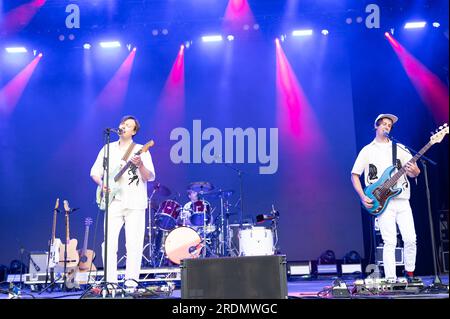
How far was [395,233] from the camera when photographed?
601cm

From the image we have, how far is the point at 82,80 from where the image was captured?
1098 cm

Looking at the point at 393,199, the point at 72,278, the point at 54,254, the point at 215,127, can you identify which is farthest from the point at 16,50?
the point at 393,199

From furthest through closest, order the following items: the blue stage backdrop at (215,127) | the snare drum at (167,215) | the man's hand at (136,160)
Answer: the blue stage backdrop at (215,127) → the snare drum at (167,215) → the man's hand at (136,160)

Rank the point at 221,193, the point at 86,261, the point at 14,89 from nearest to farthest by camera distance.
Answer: the point at 86,261, the point at 221,193, the point at 14,89

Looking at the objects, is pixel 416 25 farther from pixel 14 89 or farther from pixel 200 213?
pixel 14 89

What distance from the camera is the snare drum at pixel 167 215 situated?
9.38 m

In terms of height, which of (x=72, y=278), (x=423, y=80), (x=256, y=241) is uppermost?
(x=423, y=80)

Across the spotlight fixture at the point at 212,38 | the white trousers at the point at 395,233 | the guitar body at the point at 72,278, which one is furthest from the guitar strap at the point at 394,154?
the spotlight fixture at the point at 212,38

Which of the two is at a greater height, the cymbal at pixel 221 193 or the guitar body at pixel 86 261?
→ the cymbal at pixel 221 193

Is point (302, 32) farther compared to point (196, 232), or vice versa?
point (302, 32)

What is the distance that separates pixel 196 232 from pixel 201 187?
1.03 m

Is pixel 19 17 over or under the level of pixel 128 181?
over

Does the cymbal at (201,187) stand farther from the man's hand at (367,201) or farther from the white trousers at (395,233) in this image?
the white trousers at (395,233)
